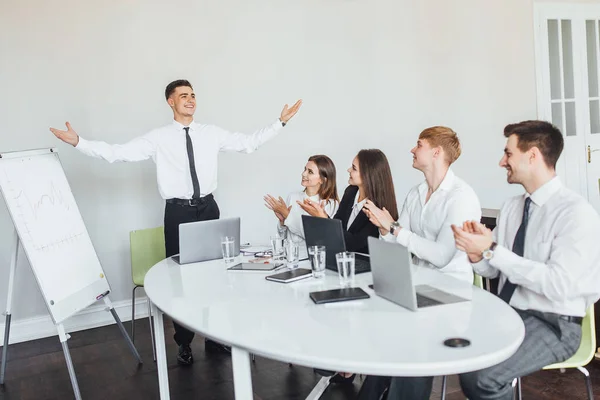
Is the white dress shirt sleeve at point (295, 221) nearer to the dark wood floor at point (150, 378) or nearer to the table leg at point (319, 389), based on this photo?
the dark wood floor at point (150, 378)

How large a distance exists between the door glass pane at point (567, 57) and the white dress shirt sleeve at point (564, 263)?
5.05m

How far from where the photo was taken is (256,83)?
5121 millimetres

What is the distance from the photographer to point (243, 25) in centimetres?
505

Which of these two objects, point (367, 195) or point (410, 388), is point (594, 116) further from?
point (410, 388)

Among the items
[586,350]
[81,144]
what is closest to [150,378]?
Result: [81,144]

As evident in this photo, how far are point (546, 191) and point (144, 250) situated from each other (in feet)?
9.15

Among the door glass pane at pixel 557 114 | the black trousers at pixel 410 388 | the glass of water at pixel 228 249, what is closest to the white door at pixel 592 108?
the door glass pane at pixel 557 114

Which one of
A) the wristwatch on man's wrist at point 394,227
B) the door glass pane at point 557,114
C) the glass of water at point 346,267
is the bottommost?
the glass of water at point 346,267

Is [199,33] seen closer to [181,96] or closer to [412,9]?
[181,96]

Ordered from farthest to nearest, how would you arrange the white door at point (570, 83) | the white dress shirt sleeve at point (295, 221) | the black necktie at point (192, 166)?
the white door at point (570, 83)
the black necktie at point (192, 166)
the white dress shirt sleeve at point (295, 221)

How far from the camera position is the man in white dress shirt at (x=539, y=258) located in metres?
1.84

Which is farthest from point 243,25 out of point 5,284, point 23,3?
point 5,284

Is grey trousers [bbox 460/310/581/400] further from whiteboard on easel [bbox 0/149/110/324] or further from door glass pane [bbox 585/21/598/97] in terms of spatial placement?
door glass pane [bbox 585/21/598/97]

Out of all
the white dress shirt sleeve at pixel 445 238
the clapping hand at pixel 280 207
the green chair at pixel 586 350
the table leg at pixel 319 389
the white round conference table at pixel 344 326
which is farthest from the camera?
the clapping hand at pixel 280 207
